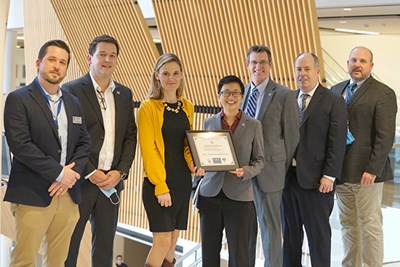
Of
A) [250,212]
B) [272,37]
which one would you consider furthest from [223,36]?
[250,212]

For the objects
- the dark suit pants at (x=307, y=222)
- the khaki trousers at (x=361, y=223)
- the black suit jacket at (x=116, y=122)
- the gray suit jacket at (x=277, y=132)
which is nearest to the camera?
the black suit jacket at (x=116, y=122)

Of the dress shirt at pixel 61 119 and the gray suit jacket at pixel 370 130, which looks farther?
the gray suit jacket at pixel 370 130

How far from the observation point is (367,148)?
4582 mm

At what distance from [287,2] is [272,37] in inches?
22.3

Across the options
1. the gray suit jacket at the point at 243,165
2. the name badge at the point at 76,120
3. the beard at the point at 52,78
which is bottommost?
the gray suit jacket at the point at 243,165

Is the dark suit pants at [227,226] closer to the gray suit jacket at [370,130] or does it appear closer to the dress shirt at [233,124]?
the dress shirt at [233,124]

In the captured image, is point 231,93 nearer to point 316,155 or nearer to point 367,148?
point 316,155

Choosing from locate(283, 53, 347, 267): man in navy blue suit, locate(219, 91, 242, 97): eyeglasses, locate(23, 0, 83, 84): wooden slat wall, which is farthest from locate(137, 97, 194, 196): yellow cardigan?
locate(23, 0, 83, 84): wooden slat wall

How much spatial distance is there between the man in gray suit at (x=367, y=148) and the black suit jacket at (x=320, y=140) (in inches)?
9.3

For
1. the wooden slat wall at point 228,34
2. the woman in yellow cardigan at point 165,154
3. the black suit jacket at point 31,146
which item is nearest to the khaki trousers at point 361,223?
the woman in yellow cardigan at point 165,154

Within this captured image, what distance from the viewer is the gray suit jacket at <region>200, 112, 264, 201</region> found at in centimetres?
414

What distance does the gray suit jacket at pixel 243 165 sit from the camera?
414 cm

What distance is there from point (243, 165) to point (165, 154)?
59cm

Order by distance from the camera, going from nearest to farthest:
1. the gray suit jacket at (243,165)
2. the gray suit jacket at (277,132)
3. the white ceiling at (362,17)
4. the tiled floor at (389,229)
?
the gray suit jacket at (243,165) < the gray suit jacket at (277,132) < the tiled floor at (389,229) < the white ceiling at (362,17)
